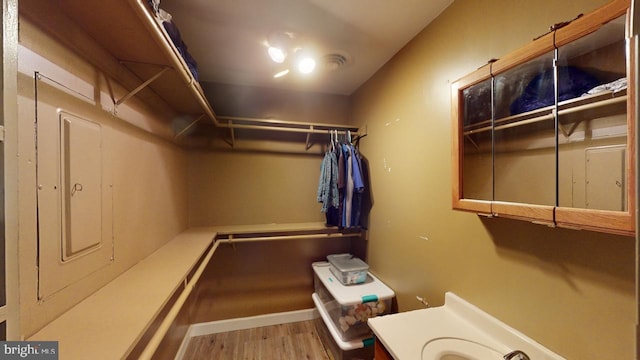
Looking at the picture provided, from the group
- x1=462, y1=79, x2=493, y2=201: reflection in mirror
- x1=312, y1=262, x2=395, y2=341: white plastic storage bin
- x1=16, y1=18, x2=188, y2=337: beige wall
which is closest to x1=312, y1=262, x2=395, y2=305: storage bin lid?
x1=312, y1=262, x2=395, y2=341: white plastic storage bin

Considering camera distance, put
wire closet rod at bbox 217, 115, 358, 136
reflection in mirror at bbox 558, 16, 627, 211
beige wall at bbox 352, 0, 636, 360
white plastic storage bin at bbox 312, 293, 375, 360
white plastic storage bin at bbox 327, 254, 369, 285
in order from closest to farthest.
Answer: reflection in mirror at bbox 558, 16, 627, 211
beige wall at bbox 352, 0, 636, 360
white plastic storage bin at bbox 312, 293, 375, 360
white plastic storage bin at bbox 327, 254, 369, 285
wire closet rod at bbox 217, 115, 358, 136

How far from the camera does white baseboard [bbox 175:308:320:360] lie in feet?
6.81

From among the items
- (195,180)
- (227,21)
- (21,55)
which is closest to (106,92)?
(21,55)

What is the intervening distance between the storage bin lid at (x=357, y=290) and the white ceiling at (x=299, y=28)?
1.78 metres

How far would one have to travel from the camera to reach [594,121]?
67 cm

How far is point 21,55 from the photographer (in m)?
0.60

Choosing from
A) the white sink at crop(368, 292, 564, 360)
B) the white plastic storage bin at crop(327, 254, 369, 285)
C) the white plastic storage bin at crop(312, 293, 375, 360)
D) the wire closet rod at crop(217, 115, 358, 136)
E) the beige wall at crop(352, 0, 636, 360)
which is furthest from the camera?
the wire closet rod at crop(217, 115, 358, 136)

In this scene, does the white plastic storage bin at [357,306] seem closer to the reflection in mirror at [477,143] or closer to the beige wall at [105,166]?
the reflection in mirror at [477,143]

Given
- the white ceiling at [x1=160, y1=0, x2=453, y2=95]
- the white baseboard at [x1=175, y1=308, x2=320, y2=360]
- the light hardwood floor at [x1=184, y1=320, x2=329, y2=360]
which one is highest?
the white ceiling at [x1=160, y1=0, x2=453, y2=95]

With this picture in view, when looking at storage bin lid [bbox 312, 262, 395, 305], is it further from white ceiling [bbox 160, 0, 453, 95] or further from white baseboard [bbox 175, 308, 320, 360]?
white ceiling [bbox 160, 0, 453, 95]

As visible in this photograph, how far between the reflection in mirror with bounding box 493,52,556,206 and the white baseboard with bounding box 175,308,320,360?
2056mm

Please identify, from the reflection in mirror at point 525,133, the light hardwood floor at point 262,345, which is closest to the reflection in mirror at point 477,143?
the reflection in mirror at point 525,133

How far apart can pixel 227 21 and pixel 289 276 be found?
2.19 metres

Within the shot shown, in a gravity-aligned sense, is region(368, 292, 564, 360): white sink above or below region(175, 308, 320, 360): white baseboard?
above
